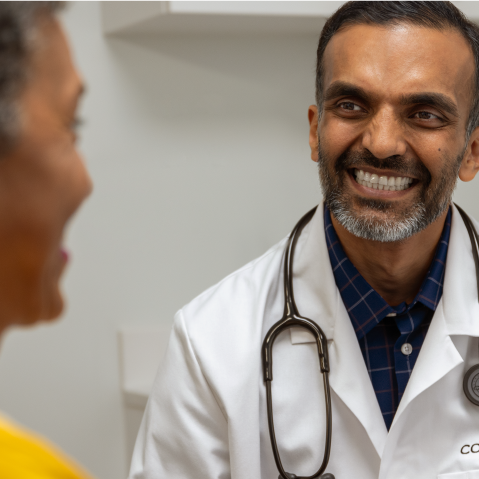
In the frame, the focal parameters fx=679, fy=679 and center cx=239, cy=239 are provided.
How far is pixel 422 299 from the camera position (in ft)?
3.56

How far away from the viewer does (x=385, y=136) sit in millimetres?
999

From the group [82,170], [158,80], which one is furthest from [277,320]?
[158,80]

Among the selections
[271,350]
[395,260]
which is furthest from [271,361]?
[395,260]

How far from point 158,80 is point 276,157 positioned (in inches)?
14.1

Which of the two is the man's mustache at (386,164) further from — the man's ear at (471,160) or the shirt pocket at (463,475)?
the shirt pocket at (463,475)

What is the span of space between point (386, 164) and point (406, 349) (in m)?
0.29

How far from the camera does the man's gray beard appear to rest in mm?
1045

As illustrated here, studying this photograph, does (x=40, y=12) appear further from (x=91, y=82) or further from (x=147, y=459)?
(x=91, y=82)

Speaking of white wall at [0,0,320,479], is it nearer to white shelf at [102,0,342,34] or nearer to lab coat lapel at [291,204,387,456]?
white shelf at [102,0,342,34]

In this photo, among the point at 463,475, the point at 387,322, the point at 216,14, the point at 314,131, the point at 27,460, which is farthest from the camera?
the point at 216,14

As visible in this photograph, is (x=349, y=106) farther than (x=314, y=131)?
No

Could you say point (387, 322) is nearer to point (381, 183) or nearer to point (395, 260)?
point (395, 260)

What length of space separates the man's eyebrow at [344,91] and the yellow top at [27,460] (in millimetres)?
789

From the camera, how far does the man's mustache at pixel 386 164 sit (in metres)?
1.02
